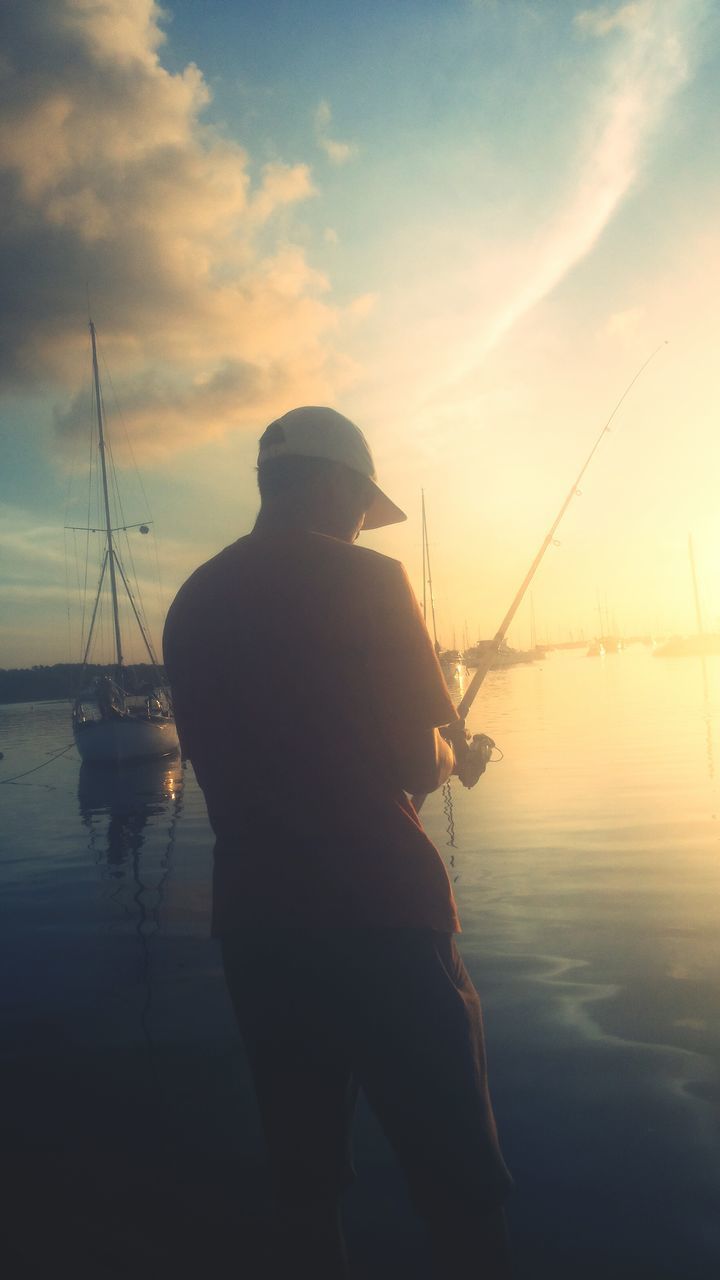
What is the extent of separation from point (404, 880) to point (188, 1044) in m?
3.81

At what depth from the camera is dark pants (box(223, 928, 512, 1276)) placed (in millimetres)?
1798

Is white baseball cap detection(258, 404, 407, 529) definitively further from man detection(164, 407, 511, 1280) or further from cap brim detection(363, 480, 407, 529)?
man detection(164, 407, 511, 1280)

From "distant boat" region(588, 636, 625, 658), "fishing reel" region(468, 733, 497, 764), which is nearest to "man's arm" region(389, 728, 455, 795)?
"fishing reel" region(468, 733, 497, 764)

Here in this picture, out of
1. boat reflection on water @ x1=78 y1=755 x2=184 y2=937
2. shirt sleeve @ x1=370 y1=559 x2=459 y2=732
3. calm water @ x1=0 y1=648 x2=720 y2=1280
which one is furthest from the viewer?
boat reflection on water @ x1=78 y1=755 x2=184 y2=937

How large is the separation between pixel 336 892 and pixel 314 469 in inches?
43.5

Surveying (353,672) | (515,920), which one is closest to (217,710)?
(353,672)

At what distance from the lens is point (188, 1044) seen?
498 centimetres

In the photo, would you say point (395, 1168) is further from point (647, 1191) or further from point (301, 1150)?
point (301, 1150)

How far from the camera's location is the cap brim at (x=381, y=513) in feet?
7.77

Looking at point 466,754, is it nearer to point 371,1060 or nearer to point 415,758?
point 415,758

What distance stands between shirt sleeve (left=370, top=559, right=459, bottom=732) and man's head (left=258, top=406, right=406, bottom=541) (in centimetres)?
33

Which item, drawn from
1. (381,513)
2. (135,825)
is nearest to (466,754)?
(381,513)

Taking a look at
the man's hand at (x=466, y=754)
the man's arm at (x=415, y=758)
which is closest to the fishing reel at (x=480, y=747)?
the man's hand at (x=466, y=754)

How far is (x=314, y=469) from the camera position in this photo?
221 cm
